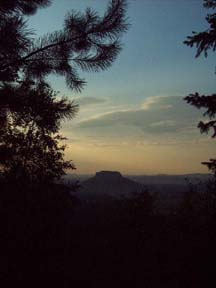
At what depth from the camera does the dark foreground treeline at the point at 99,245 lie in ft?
38.4

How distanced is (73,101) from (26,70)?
1258 millimetres

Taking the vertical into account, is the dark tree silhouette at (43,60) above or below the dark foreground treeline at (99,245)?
above

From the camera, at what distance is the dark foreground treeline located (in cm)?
1171

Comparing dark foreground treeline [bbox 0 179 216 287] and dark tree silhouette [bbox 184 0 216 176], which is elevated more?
dark tree silhouette [bbox 184 0 216 176]

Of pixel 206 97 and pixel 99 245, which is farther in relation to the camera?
pixel 99 245

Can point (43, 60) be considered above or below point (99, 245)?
above

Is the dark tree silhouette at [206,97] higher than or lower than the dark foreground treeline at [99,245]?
higher

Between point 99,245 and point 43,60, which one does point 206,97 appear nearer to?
point 43,60

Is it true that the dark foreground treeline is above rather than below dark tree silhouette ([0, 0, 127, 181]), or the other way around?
below

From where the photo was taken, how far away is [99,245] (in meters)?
21.1

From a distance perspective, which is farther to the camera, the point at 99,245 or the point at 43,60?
the point at 99,245

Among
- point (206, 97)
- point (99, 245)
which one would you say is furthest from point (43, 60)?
point (99, 245)

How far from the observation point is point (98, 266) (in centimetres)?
1761

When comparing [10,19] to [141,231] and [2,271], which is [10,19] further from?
[141,231]
